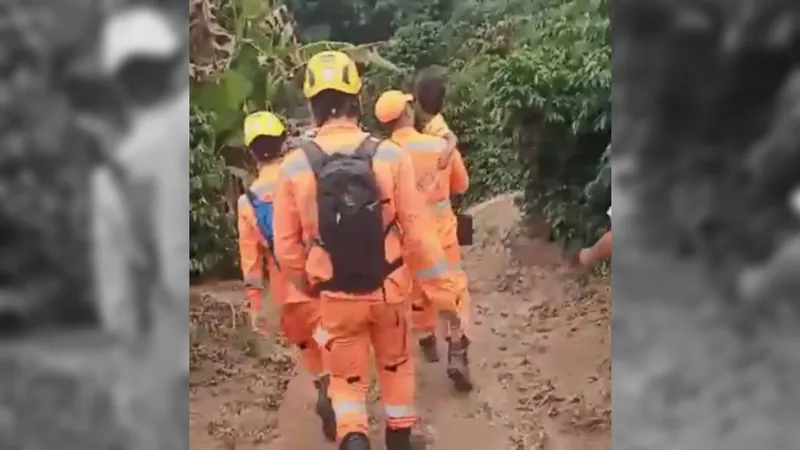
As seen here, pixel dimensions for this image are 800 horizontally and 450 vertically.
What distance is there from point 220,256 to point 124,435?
39 cm

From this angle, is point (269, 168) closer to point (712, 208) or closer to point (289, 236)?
point (289, 236)

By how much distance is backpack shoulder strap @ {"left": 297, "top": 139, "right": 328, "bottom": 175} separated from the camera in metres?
2.26

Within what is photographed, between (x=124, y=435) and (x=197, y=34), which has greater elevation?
(x=197, y=34)

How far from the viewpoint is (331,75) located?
227 centimetres

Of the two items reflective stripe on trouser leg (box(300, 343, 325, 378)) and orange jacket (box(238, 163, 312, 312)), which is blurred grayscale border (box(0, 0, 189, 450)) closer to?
orange jacket (box(238, 163, 312, 312))

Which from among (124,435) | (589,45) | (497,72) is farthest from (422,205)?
(124,435)

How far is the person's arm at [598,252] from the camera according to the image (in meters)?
2.30

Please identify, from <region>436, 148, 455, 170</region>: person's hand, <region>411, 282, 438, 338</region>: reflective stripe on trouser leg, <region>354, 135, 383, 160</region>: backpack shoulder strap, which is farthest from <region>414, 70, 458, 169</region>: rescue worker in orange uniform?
<region>411, 282, 438, 338</region>: reflective stripe on trouser leg

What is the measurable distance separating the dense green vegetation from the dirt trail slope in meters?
0.10

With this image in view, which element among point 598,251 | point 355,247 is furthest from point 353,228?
point 598,251

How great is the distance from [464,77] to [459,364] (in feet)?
1.81

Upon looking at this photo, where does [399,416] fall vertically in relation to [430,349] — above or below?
below

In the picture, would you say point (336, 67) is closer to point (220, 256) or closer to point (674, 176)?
point (220, 256)

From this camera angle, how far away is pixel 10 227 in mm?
2297
